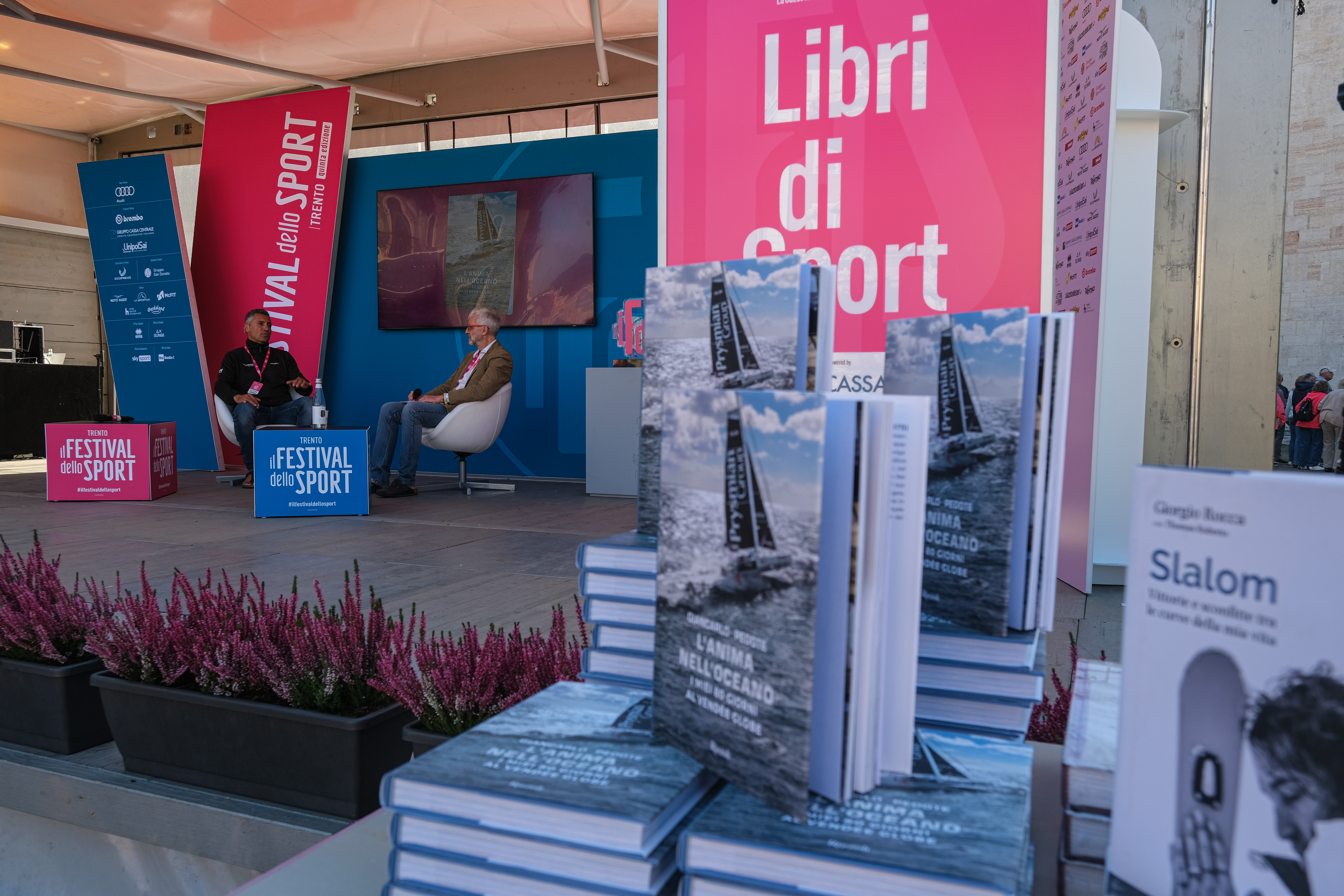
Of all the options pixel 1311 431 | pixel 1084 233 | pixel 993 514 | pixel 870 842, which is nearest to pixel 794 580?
pixel 870 842

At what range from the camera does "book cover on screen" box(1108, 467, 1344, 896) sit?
0.41 m

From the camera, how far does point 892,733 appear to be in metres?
0.64

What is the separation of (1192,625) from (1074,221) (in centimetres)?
323

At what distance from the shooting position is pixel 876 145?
81.8 inches

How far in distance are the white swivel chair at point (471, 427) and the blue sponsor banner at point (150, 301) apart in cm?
274

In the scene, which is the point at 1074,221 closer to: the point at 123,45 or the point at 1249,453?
the point at 1249,453

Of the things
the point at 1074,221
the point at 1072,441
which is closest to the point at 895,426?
the point at 1072,441

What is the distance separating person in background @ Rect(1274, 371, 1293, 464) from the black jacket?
12.2 meters

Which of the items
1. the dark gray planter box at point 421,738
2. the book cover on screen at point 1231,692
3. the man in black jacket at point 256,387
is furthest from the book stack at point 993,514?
the man in black jacket at point 256,387

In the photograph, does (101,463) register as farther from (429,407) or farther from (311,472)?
(429,407)

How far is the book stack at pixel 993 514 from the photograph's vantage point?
758mm

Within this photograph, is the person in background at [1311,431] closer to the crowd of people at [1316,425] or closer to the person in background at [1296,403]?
the crowd of people at [1316,425]

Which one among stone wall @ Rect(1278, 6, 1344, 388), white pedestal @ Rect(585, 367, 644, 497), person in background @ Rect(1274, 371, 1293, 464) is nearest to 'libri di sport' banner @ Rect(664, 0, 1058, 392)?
white pedestal @ Rect(585, 367, 644, 497)

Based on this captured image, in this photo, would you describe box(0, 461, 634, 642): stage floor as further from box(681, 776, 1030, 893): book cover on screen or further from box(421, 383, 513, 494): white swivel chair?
box(681, 776, 1030, 893): book cover on screen
